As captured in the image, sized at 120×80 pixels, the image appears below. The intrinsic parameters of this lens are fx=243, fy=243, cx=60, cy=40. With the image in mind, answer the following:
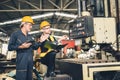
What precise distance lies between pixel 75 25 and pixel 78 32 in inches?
9.3

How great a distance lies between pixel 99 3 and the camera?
633cm

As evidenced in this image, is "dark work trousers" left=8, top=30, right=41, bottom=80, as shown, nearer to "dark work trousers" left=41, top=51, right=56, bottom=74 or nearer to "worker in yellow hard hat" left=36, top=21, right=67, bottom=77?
"worker in yellow hard hat" left=36, top=21, right=67, bottom=77

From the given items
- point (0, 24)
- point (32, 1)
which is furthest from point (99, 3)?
point (0, 24)

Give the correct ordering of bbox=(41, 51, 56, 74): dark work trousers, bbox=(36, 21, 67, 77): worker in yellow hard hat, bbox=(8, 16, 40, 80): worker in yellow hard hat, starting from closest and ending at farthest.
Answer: bbox=(8, 16, 40, 80): worker in yellow hard hat
bbox=(36, 21, 67, 77): worker in yellow hard hat
bbox=(41, 51, 56, 74): dark work trousers

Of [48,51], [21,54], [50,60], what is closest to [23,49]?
[21,54]

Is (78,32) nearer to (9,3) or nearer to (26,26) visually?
(26,26)

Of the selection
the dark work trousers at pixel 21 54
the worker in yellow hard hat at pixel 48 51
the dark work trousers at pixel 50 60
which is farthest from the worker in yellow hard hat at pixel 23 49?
the dark work trousers at pixel 50 60

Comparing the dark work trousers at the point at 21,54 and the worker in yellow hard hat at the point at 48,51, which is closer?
the dark work trousers at the point at 21,54

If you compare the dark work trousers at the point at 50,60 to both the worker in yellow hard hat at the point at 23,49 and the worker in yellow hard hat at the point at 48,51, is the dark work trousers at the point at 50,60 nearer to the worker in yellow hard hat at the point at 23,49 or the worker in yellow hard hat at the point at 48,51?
the worker in yellow hard hat at the point at 48,51

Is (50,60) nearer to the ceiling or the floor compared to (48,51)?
nearer to the floor

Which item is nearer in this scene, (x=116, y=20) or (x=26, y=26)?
(x=26, y=26)

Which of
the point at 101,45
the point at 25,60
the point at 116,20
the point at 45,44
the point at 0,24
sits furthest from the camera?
the point at 0,24

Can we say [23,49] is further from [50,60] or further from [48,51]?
[50,60]

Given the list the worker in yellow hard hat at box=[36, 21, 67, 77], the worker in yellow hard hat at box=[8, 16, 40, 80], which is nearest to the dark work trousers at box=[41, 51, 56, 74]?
the worker in yellow hard hat at box=[36, 21, 67, 77]
